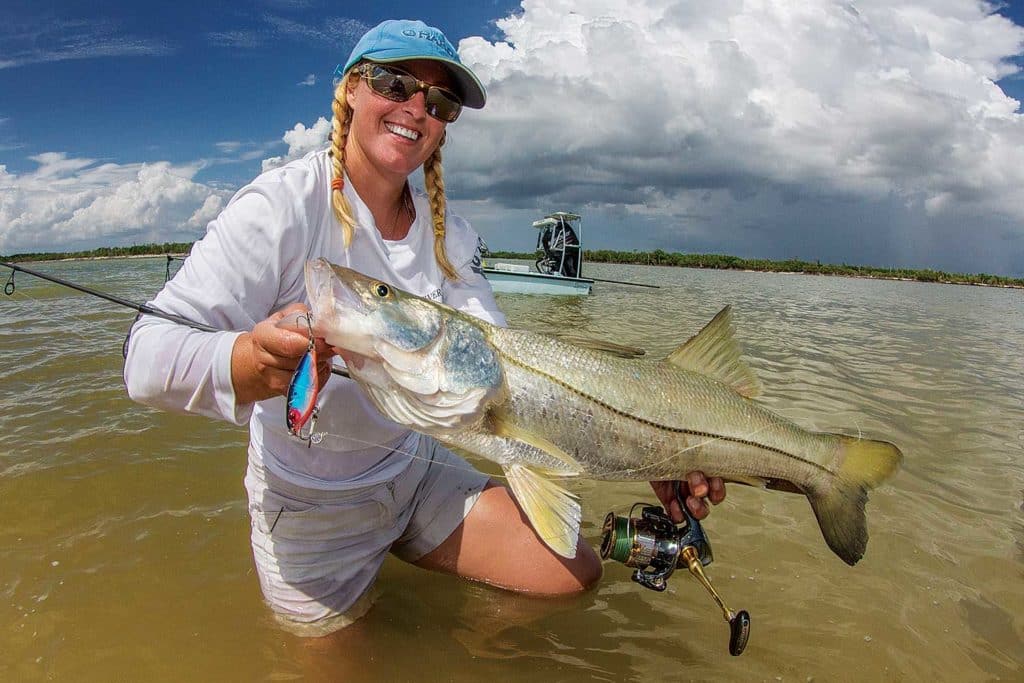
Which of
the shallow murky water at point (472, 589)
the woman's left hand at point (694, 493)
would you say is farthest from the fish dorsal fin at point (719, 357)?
the shallow murky water at point (472, 589)

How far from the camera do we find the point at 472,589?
11.2ft

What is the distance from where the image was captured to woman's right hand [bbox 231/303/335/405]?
71.8 inches

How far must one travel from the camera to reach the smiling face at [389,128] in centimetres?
269

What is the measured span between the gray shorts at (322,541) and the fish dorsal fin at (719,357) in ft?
4.80

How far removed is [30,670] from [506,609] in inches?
87.7

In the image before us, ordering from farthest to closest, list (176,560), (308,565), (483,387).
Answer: (176,560) → (308,565) → (483,387)

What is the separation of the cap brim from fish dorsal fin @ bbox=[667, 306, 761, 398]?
1.61 meters

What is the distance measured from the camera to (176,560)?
11.9 ft

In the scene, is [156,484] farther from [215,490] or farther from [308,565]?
[308,565]

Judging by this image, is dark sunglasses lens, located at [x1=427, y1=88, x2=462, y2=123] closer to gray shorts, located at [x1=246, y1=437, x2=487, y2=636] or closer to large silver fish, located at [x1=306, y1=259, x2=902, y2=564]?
large silver fish, located at [x1=306, y1=259, x2=902, y2=564]

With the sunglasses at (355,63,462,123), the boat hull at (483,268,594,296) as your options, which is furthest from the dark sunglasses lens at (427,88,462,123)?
the boat hull at (483,268,594,296)

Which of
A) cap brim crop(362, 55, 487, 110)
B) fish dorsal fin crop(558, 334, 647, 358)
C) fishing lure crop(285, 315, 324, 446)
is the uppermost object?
cap brim crop(362, 55, 487, 110)

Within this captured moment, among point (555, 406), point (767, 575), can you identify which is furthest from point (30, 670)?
point (767, 575)

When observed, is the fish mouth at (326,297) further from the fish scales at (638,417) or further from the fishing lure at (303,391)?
the fish scales at (638,417)
